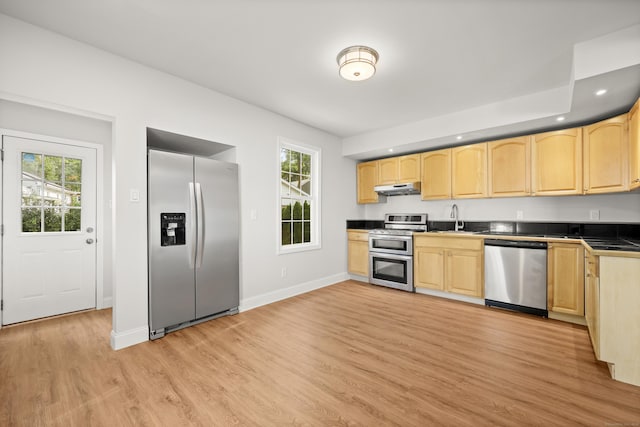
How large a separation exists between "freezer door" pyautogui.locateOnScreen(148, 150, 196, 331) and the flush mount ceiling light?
1.84 meters

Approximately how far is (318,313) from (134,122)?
2844mm

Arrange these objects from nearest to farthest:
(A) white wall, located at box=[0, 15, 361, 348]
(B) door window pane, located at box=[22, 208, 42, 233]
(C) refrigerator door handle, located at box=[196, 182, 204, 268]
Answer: (A) white wall, located at box=[0, 15, 361, 348] → (C) refrigerator door handle, located at box=[196, 182, 204, 268] → (B) door window pane, located at box=[22, 208, 42, 233]

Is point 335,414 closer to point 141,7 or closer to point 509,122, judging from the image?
point 141,7

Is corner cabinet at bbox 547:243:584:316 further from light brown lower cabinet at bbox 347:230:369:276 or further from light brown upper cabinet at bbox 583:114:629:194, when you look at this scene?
light brown lower cabinet at bbox 347:230:369:276

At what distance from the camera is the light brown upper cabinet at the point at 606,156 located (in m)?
2.87

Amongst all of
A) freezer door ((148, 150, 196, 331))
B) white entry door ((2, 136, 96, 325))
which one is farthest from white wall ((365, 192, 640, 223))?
white entry door ((2, 136, 96, 325))

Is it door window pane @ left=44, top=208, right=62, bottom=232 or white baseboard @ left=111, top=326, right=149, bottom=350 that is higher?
door window pane @ left=44, top=208, right=62, bottom=232

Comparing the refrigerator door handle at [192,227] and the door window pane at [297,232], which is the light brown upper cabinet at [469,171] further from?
the refrigerator door handle at [192,227]

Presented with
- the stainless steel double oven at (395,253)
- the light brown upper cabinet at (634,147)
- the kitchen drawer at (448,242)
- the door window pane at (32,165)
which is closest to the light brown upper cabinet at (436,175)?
the stainless steel double oven at (395,253)

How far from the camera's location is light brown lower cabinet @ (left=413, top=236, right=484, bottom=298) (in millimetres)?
3748

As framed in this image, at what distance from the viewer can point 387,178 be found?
498 centimetres

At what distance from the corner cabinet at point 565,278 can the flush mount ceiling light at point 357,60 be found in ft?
9.40

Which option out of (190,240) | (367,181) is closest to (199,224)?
(190,240)

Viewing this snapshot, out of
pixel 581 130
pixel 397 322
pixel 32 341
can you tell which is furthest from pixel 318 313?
pixel 581 130
